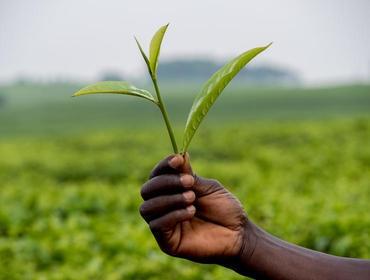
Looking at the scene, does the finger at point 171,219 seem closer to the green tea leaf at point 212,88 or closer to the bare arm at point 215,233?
the bare arm at point 215,233

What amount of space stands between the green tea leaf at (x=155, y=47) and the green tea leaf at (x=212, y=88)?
12cm

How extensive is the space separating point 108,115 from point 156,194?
38755 mm

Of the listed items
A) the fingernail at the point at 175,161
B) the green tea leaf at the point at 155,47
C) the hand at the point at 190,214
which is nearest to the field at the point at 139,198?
the hand at the point at 190,214

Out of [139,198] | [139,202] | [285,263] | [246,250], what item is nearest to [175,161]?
[246,250]

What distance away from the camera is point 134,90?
1351 millimetres

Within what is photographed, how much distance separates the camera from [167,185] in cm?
147

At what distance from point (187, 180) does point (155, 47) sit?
29cm

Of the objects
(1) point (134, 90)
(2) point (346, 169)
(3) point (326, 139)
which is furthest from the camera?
(3) point (326, 139)

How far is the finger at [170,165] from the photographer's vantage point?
4.71 ft

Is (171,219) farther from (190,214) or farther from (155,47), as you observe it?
(155,47)

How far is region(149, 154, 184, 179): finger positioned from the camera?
56.5 inches

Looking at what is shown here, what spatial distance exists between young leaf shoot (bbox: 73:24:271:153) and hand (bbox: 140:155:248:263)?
0.24 feet

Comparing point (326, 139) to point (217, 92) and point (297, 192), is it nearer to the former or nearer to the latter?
point (297, 192)

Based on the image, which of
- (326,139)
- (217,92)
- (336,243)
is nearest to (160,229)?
(217,92)
